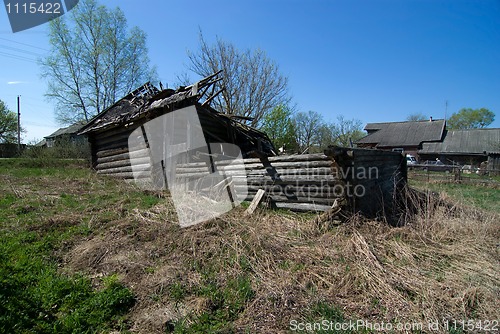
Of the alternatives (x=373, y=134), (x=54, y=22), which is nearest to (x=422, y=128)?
(x=373, y=134)

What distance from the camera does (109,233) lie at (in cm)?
522

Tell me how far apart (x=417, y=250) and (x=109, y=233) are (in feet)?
18.5

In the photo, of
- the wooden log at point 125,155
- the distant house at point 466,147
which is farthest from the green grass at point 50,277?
the distant house at point 466,147

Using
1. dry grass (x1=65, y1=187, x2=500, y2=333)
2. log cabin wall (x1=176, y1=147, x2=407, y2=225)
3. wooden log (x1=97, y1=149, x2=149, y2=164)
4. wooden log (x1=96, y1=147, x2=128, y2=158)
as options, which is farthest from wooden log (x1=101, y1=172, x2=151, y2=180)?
dry grass (x1=65, y1=187, x2=500, y2=333)

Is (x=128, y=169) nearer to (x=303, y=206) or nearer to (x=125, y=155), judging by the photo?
(x=125, y=155)

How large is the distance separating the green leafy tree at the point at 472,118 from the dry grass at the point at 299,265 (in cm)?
6851

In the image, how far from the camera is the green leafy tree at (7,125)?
40.3 m

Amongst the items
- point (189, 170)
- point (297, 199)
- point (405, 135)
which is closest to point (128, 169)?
point (189, 170)

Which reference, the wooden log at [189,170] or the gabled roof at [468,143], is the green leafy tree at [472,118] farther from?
the wooden log at [189,170]

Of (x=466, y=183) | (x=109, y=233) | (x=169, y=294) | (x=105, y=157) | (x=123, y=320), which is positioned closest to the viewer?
(x=123, y=320)

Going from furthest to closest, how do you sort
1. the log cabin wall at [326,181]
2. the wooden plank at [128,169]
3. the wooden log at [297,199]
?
the wooden plank at [128,169], the wooden log at [297,199], the log cabin wall at [326,181]

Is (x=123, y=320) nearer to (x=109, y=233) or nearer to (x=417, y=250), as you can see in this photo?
(x=109, y=233)

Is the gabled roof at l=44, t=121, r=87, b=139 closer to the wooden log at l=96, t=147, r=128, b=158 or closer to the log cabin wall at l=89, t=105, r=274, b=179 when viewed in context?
the log cabin wall at l=89, t=105, r=274, b=179

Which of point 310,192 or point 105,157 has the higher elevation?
point 105,157
